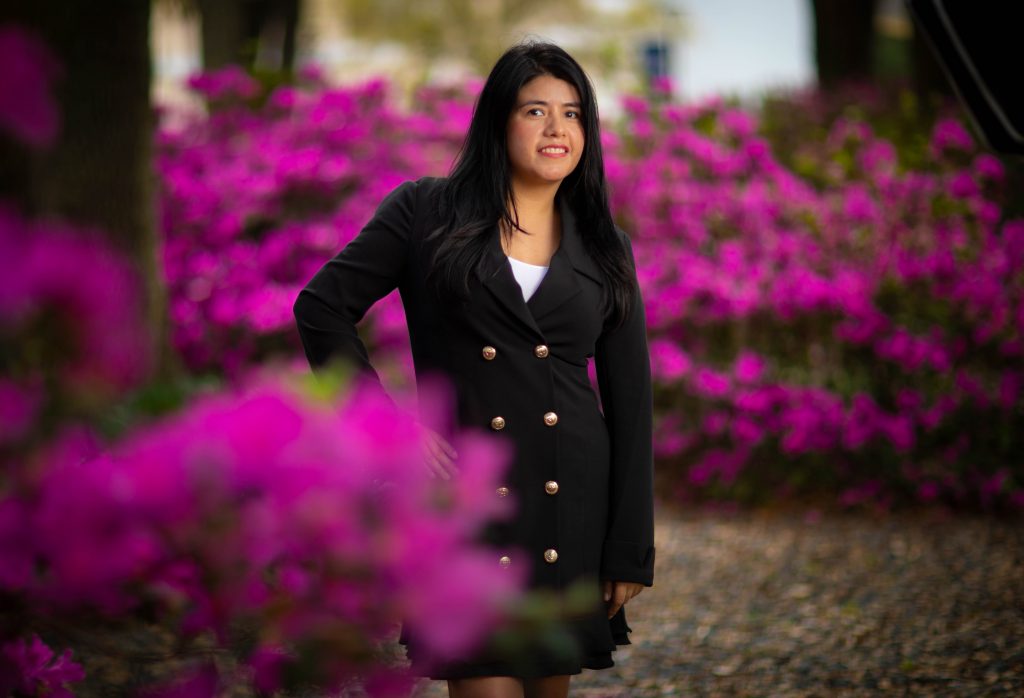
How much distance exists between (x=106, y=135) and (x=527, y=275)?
337 cm

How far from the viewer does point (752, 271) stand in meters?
6.52

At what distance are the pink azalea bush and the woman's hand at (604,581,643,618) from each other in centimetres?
385

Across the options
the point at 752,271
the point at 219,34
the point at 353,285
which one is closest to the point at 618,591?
the point at 353,285

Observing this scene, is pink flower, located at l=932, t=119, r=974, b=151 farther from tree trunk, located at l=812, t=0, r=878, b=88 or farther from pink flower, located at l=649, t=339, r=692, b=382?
tree trunk, located at l=812, t=0, r=878, b=88

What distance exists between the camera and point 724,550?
18.7 feet

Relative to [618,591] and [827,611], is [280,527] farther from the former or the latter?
[827,611]

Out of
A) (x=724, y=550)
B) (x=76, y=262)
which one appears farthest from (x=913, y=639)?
(x=76, y=262)

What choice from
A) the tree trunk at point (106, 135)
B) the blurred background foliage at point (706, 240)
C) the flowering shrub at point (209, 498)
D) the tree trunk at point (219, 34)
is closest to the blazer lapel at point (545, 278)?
the flowering shrub at point (209, 498)

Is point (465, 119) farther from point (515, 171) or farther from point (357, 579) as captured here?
point (357, 579)

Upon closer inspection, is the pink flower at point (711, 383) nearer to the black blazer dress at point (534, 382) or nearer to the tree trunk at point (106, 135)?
the tree trunk at point (106, 135)

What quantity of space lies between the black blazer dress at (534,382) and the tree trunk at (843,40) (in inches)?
396

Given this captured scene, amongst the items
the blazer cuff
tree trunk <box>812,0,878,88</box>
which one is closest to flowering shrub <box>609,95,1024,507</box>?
the blazer cuff

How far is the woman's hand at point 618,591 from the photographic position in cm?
229

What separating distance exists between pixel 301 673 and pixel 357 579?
5.4 inches
